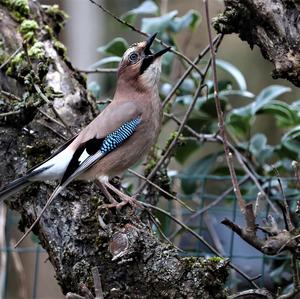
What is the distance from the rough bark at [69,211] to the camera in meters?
3.59

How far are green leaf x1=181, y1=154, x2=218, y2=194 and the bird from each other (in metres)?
0.90

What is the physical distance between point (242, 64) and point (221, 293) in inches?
384

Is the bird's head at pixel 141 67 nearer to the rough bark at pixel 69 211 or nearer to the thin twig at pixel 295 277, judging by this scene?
the rough bark at pixel 69 211

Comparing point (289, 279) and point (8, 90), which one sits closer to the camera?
point (8, 90)

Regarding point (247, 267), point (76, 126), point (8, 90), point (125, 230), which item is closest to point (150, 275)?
point (125, 230)

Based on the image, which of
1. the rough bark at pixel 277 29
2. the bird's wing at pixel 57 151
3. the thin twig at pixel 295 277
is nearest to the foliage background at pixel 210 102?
the bird's wing at pixel 57 151

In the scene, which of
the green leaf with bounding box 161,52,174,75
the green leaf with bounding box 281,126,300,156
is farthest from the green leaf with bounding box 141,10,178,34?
the green leaf with bounding box 281,126,300,156

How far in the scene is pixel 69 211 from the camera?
13.2ft

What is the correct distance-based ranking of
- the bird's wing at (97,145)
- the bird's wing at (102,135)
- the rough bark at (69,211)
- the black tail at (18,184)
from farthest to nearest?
the bird's wing at (102,135) → the bird's wing at (97,145) → the black tail at (18,184) → the rough bark at (69,211)

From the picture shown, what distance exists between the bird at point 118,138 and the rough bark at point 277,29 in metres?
0.95

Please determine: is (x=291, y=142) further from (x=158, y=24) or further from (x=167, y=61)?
(x=158, y=24)

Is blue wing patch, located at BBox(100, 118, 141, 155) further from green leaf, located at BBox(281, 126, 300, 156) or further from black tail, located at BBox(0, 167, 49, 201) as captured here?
green leaf, located at BBox(281, 126, 300, 156)

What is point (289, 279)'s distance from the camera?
207 inches

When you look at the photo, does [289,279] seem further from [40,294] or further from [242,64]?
[242,64]
